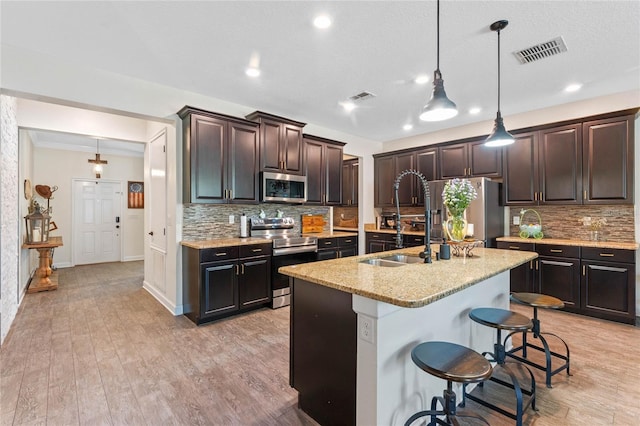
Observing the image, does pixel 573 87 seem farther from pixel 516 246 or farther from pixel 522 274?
pixel 522 274

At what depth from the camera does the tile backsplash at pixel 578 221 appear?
150 inches

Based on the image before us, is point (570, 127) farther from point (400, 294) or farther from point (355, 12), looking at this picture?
point (400, 294)

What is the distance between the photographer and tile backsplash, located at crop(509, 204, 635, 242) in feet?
12.5

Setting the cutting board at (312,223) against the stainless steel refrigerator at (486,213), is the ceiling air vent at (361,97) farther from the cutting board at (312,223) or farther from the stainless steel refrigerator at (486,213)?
the cutting board at (312,223)

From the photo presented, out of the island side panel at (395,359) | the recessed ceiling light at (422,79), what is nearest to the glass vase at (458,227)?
the island side panel at (395,359)

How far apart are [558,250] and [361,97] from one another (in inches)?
126

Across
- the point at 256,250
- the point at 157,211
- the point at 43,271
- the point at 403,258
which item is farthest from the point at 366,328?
the point at 43,271

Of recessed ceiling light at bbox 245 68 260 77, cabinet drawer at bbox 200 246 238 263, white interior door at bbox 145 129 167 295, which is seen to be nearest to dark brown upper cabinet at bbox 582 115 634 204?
recessed ceiling light at bbox 245 68 260 77

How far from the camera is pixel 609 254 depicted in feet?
11.6

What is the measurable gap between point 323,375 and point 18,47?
3.85 meters

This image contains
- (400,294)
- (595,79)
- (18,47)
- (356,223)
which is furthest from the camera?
(356,223)

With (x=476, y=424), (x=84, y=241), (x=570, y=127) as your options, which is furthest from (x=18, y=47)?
(x=570, y=127)

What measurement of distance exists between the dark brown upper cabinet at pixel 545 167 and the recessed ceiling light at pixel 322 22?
3.47 metres

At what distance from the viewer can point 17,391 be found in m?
2.20
